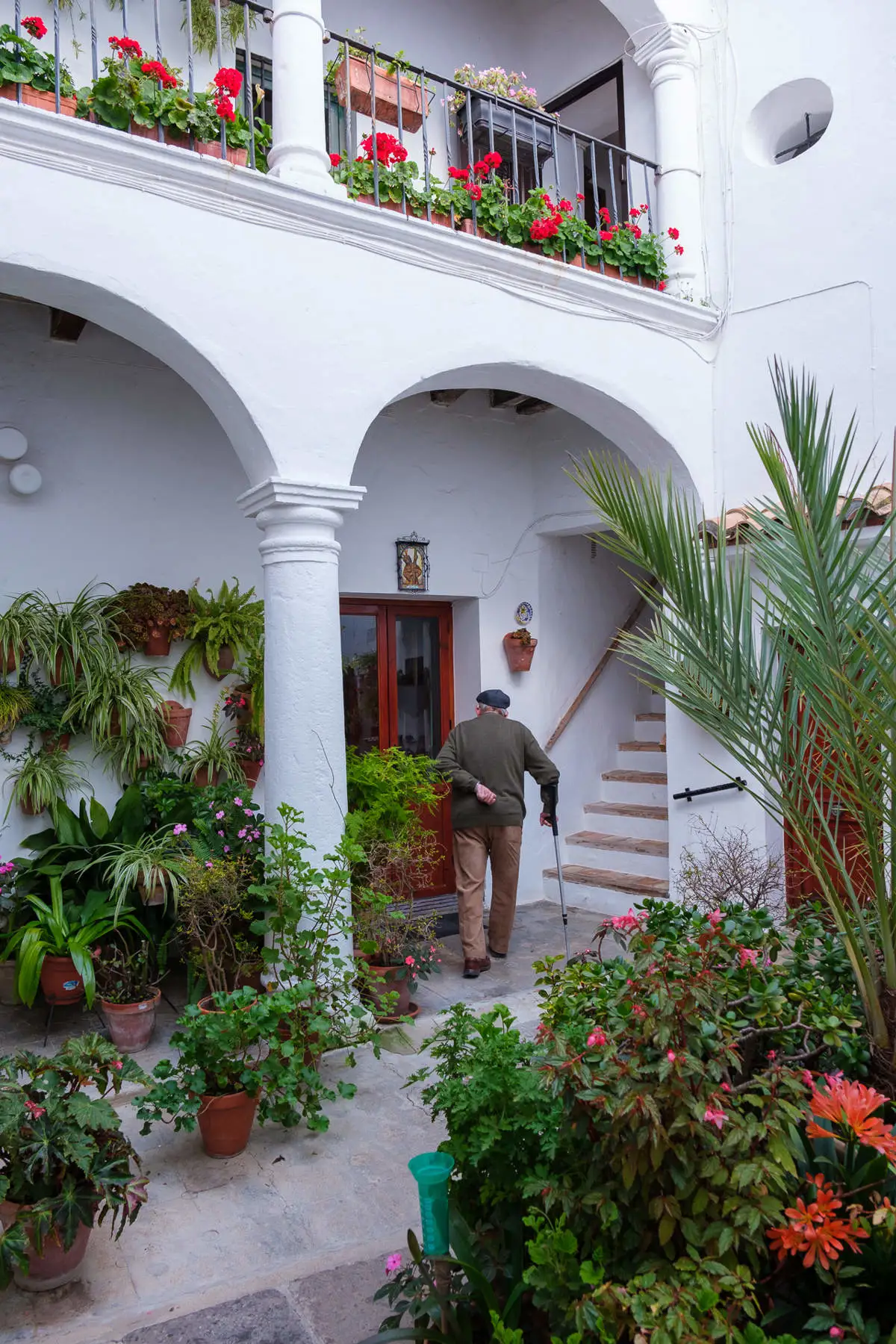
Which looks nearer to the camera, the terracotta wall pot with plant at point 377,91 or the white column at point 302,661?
the white column at point 302,661

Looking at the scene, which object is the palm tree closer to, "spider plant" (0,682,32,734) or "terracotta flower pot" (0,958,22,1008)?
"spider plant" (0,682,32,734)

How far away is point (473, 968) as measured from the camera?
5.69 meters

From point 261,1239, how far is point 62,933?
2.00 m

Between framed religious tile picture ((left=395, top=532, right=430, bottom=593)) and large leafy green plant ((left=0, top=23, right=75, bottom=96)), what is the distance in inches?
141

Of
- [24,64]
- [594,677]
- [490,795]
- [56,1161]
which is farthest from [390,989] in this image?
[24,64]

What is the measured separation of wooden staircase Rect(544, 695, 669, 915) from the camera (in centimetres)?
701

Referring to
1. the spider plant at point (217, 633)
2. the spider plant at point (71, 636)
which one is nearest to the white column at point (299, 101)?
the spider plant at point (217, 633)

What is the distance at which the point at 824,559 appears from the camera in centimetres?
251

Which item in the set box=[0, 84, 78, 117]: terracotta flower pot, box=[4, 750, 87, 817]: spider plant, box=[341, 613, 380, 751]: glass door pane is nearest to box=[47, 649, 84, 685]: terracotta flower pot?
box=[4, 750, 87, 817]: spider plant

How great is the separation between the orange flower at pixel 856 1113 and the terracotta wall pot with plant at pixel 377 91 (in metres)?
5.69

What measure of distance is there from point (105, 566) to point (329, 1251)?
4.02 m

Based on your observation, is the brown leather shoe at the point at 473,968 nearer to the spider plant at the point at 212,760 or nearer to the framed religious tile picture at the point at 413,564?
the spider plant at the point at 212,760

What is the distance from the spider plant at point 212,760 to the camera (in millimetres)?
5703

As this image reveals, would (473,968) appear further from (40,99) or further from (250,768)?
(40,99)
